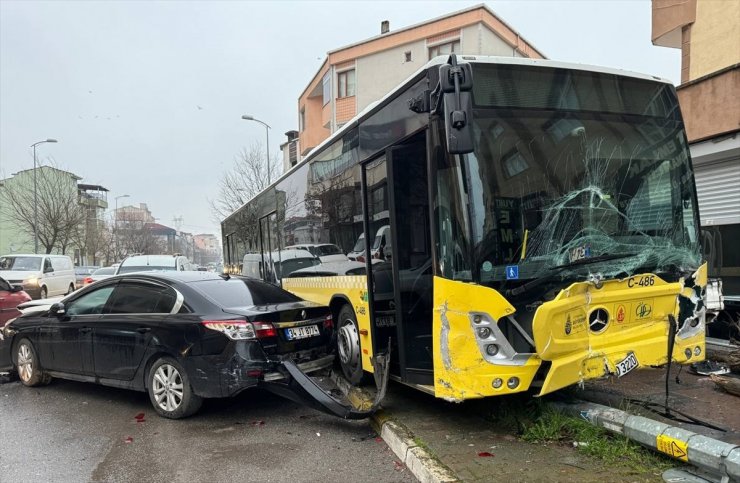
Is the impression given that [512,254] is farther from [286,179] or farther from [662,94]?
[286,179]

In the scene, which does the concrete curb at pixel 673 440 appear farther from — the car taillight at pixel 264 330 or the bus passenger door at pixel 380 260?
the car taillight at pixel 264 330

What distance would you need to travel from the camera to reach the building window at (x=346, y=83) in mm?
29484

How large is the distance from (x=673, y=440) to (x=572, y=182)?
82.3 inches

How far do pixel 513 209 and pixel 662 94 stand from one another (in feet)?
7.06

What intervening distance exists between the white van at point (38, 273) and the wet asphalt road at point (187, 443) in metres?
15.3

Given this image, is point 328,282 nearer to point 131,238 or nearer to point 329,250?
point 329,250

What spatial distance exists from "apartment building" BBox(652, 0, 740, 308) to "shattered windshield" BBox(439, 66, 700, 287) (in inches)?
137

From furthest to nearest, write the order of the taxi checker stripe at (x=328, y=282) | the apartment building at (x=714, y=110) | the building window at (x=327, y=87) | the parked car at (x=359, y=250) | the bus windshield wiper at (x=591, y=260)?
the building window at (x=327, y=87)
the apartment building at (x=714, y=110)
the taxi checker stripe at (x=328, y=282)
the parked car at (x=359, y=250)
the bus windshield wiper at (x=591, y=260)

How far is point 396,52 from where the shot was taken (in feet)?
91.7

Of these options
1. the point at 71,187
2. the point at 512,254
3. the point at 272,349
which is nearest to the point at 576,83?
the point at 512,254

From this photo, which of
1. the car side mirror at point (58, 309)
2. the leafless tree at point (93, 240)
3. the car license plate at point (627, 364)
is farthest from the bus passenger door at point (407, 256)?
the leafless tree at point (93, 240)

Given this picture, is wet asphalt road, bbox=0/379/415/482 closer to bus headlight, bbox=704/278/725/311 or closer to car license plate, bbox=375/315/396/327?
car license plate, bbox=375/315/396/327

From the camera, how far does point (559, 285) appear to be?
4270mm

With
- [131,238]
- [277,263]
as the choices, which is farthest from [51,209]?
[277,263]
